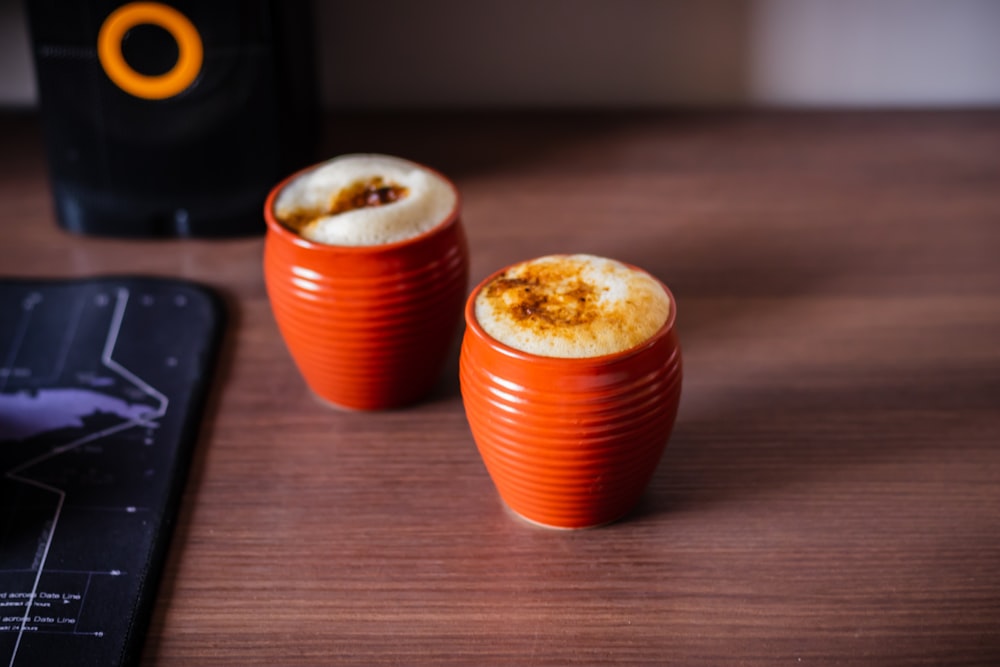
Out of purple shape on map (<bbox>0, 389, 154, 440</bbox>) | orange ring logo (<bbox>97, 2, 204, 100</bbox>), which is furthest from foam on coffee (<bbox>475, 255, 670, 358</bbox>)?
orange ring logo (<bbox>97, 2, 204, 100</bbox>)

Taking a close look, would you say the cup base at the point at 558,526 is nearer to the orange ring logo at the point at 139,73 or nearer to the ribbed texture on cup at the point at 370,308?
the ribbed texture on cup at the point at 370,308

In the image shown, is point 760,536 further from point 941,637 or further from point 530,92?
point 530,92

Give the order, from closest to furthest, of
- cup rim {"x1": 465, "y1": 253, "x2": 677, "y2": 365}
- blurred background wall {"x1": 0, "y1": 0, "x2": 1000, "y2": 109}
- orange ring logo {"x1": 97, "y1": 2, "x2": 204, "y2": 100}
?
cup rim {"x1": 465, "y1": 253, "x2": 677, "y2": 365} < orange ring logo {"x1": 97, "y1": 2, "x2": 204, "y2": 100} < blurred background wall {"x1": 0, "y1": 0, "x2": 1000, "y2": 109}

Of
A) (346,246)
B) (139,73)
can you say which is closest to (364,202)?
(346,246)

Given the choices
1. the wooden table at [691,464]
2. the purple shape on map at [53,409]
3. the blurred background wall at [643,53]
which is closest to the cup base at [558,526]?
the wooden table at [691,464]

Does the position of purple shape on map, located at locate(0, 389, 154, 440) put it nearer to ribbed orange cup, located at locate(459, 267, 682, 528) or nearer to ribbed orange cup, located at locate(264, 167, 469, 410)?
ribbed orange cup, located at locate(264, 167, 469, 410)

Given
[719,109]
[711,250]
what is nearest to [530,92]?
[719,109]
